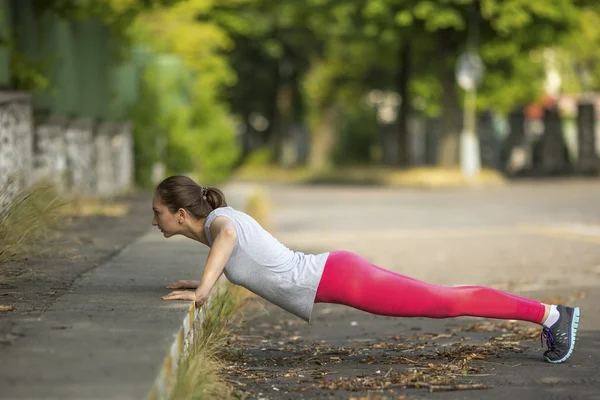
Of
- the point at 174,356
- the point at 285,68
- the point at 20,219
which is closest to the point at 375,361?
the point at 174,356

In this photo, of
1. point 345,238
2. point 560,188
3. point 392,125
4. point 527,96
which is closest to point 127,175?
point 345,238

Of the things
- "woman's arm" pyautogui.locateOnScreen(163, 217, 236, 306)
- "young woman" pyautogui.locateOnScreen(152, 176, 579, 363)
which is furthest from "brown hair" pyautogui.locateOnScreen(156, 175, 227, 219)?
"woman's arm" pyautogui.locateOnScreen(163, 217, 236, 306)

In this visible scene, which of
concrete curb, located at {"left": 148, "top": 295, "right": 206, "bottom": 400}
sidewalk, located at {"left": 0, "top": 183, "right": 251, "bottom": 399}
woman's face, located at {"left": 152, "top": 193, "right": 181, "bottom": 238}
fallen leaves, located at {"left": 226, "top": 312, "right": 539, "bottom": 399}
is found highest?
woman's face, located at {"left": 152, "top": 193, "right": 181, "bottom": 238}

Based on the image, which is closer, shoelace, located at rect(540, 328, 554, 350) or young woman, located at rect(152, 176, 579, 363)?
young woman, located at rect(152, 176, 579, 363)

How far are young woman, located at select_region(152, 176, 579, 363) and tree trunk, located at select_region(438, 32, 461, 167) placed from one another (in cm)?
3588

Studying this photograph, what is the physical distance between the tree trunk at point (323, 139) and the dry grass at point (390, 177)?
173 centimetres

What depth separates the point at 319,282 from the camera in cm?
706

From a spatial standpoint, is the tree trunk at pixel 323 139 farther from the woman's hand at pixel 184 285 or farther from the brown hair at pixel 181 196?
the brown hair at pixel 181 196

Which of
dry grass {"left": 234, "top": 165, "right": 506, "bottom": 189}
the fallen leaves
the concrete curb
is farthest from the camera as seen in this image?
dry grass {"left": 234, "top": 165, "right": 506, "bottom": 189}

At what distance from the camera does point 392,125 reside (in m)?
60.2

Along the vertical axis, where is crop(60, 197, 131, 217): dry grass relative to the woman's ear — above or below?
below

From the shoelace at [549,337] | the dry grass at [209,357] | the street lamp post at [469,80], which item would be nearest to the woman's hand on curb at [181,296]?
the dry grass at [209,357]

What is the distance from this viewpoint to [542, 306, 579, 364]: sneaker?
23.6ft

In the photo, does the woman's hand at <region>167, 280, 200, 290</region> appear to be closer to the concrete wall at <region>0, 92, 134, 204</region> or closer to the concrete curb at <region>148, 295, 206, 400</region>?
the concrete curb at <region>148, 295, 206, 400</region>
